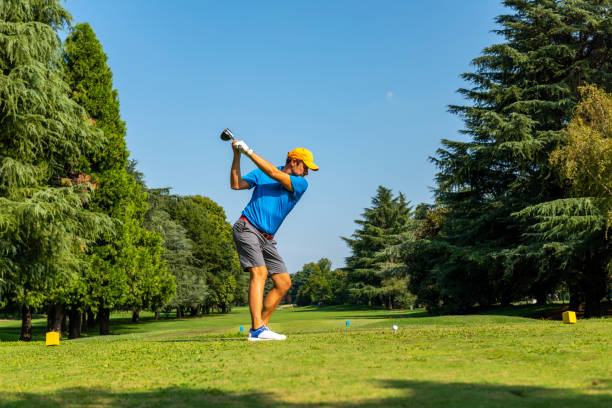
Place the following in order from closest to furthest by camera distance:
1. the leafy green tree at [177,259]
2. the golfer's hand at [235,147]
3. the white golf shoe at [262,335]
A: the white golf shoe at [262,335]
the golfer's hand at [235,147]
the leafy green tree at [177,259]

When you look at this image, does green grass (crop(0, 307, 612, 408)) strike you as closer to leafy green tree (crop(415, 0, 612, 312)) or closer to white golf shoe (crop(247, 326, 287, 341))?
white golf shoe (crop(247, 326, 287, 341))

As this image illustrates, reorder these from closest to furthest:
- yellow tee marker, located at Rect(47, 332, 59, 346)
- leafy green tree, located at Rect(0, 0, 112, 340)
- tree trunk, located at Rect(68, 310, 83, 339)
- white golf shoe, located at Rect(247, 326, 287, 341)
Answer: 1. white golf shoe, located at Rect(247, 326, 287, 341)
2. yellow tee marker, located at Rect(47, 332, 59, 346)
3. leafy green tree, located at Rect(0, 0, 112, 340)
4. tree trunk, located at Rect(68, 310, 83, 339)

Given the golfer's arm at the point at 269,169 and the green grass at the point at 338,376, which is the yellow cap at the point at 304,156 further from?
the green grass at the point at 338,376

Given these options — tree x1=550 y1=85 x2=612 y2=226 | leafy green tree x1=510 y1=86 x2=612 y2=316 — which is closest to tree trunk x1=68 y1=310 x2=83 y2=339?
leafy green tree x1=510 y1=86 x2=612 y2=316

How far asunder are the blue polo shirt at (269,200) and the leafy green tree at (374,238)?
5557cm

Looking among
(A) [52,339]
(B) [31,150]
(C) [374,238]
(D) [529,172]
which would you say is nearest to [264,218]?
(A) [52,339]

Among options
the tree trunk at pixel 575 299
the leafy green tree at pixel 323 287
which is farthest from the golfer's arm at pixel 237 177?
the leafy green tree at pixel 323 287

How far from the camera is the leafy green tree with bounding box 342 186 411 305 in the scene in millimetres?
62250

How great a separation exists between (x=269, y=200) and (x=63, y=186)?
15.0 metres

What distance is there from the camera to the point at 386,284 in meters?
58.7

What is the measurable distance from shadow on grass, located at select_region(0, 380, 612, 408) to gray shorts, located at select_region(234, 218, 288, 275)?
319 cm

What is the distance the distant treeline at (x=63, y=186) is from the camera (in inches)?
547

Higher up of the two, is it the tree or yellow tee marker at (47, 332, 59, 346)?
the tree

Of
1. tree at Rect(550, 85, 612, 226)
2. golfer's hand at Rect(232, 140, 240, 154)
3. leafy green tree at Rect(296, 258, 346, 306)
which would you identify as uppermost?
tree at Rect(550, 85, 612, 226)
